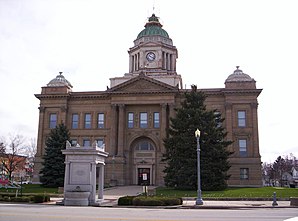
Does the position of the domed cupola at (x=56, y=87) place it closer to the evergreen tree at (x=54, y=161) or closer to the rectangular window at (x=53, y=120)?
the rectangular window at (x=53, y=120)

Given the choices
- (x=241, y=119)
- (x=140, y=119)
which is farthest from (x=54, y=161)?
(x=241, y=119)

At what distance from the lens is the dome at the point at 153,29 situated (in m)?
71.1

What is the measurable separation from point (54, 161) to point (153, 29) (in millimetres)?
34733

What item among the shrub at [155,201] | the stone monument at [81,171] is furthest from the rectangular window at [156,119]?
the shrub at [155,201]

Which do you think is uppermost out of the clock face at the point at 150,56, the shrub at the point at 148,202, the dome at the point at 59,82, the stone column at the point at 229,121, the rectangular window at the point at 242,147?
the clock face at the point at 150,56

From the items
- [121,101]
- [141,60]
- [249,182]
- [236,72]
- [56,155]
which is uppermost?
[141,60]

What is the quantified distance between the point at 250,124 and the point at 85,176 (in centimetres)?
3597

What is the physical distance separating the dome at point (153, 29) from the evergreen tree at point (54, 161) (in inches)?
1128

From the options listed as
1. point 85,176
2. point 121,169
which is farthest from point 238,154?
point 85,176

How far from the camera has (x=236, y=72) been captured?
59625 mm

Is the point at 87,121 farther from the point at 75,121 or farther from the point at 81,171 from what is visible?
the point at 81,171

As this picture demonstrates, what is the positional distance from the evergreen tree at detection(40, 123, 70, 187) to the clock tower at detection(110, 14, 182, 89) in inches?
723

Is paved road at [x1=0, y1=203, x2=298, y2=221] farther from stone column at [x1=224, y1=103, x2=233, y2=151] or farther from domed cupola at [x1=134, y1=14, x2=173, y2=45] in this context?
domed cupola at [x1=134, y1=14, x2=173, y2=45]

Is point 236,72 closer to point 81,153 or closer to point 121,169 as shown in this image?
point 121,169
